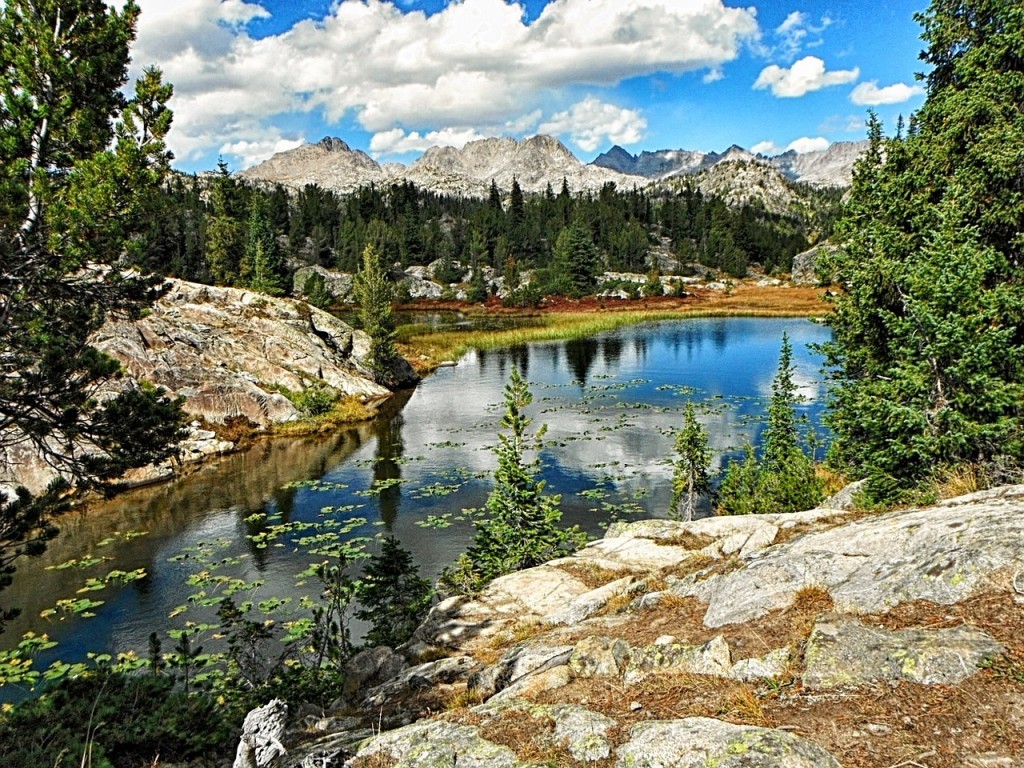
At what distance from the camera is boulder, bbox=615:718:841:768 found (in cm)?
520

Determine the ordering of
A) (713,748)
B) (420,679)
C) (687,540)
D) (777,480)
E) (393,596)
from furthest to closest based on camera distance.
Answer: (777,480) → (393,596) → (687,540) → (420,679) → (713,748)

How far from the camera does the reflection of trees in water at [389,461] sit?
101 ft

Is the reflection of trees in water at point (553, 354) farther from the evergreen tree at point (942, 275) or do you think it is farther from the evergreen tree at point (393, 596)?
the evergreen tree at point (393, 596)

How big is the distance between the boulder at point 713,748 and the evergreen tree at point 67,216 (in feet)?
32.2

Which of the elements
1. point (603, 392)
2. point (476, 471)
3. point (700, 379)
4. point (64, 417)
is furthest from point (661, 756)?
point (700, 379)

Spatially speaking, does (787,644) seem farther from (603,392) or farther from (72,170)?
(603,392)

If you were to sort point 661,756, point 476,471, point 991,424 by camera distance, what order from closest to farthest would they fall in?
point 661,756
point 991,424
point 476,471

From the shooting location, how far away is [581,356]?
73688 millimetres

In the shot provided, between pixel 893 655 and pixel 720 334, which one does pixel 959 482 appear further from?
pixel 720 334

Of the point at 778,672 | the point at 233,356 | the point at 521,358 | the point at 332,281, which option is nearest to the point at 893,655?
the point at 778,672

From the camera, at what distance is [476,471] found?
118ft

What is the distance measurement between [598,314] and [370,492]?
83917 mm

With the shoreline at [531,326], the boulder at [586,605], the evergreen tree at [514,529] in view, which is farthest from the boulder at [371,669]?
the shoreline at [531,326]

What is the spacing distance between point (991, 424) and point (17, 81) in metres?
19.7
